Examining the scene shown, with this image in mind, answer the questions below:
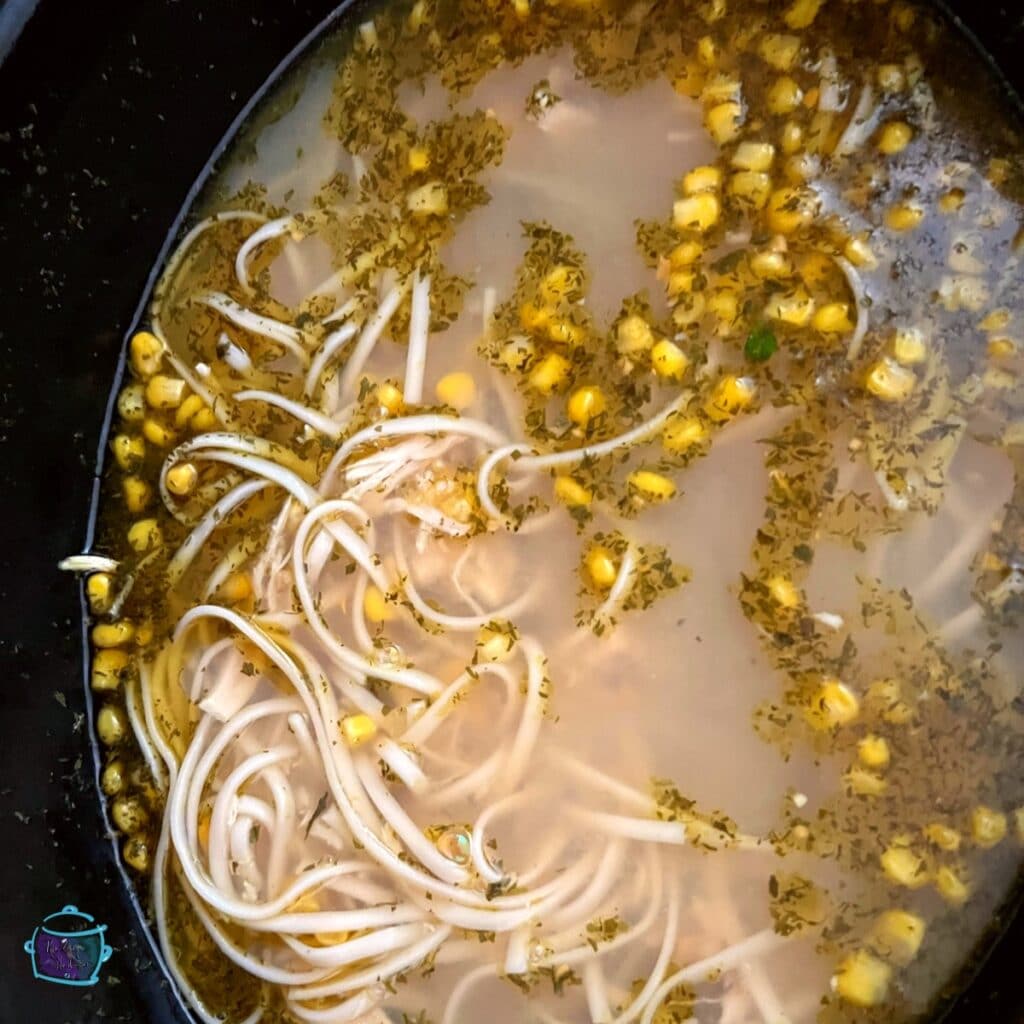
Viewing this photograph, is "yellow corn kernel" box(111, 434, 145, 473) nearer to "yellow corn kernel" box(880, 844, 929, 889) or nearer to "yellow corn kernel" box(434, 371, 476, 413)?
"yellow corn kernel" box(434, 371, 476, 413)

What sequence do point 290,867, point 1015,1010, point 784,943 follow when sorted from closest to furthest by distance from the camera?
point 1015,1010
point 784,943
point 290,867

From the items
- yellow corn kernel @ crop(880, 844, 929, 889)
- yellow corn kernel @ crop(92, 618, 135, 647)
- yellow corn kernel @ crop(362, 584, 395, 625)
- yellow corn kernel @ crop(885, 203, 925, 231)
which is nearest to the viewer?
yellow corn kernel @ crop(880, 844, 929, 889)

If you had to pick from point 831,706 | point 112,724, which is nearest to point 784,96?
A: point 831,706

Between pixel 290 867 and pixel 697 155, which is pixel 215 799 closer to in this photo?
pixel 290 867

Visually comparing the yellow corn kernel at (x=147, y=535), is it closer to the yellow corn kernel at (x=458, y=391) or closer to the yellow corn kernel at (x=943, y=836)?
the yellow corn kernel at (x=458, y=391)

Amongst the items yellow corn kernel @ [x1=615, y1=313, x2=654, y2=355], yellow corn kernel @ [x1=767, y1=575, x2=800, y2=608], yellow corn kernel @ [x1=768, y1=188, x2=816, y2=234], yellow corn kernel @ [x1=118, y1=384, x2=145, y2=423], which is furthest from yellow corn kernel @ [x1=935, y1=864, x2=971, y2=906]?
yellow corn kernel @ [x1=118, y1=384, x2=145, y2=423]

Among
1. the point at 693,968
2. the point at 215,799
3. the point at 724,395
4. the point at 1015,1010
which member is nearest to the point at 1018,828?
the point at 1015,1010
